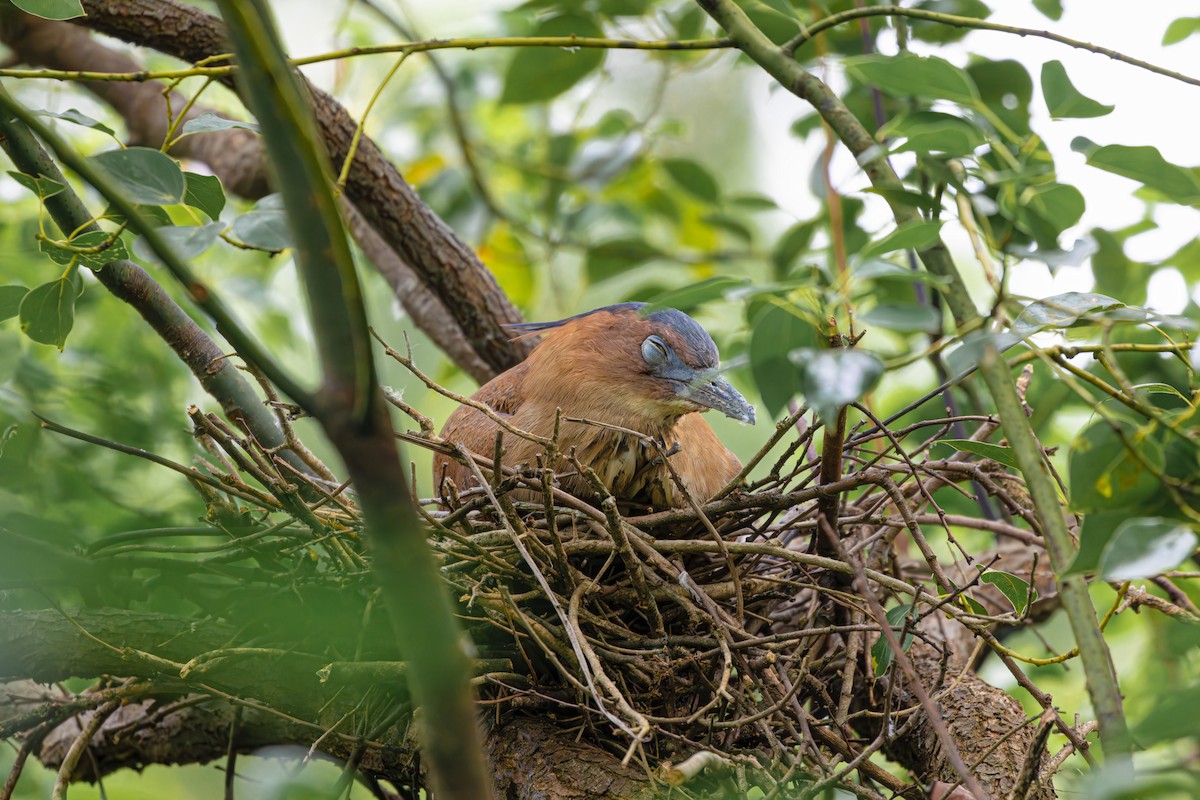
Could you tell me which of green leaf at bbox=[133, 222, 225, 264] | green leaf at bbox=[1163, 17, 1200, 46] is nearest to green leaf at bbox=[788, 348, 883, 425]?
green leaf at bbox=[133, 222, 225, 264]

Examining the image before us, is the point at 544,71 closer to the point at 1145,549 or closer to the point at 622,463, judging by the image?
the point at 622,463

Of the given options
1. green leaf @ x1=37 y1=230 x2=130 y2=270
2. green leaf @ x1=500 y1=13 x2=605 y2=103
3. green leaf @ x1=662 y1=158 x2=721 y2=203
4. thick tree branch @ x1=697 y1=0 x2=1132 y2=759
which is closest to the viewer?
thick tree branch @ x1=697 y1=0 x2=1132 y2=759

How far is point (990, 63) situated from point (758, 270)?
186 cm

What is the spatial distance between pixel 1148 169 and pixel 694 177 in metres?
2.26

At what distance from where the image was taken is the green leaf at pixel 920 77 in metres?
1.25

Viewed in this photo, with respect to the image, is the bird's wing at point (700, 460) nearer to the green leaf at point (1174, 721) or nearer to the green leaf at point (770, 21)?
the green leaf at point (770, 21)

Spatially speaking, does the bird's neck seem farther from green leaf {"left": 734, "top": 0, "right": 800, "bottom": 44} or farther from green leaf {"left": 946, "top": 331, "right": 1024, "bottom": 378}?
green leaf {"left": 946, "top": 331, "right": 1024, "bottom": 378}

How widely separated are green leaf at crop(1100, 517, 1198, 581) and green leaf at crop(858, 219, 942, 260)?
0.36 metres

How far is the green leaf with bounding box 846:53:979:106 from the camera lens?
1249mm

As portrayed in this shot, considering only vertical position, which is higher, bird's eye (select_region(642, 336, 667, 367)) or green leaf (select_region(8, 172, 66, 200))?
bird's eye (select_region(642, 336, 667, 367))

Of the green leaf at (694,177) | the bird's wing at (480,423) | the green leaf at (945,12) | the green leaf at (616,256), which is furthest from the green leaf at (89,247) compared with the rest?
the green leaf at (694,177)

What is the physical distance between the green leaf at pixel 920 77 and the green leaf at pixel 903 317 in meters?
0.38

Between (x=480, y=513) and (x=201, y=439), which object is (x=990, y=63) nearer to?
(x=480, y=513)

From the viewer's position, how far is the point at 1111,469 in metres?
0.95
